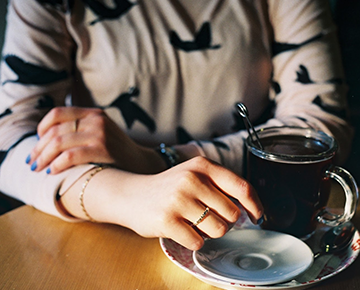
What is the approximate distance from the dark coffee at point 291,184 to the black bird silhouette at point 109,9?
500mm

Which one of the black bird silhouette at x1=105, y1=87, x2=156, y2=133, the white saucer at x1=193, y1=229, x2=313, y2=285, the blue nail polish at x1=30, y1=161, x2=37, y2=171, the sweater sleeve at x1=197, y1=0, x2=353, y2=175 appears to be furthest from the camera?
the black bird silhouette at x1=105, y1=87, x2=156, y2=133

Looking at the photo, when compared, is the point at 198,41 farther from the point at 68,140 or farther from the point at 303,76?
the point at 68,140

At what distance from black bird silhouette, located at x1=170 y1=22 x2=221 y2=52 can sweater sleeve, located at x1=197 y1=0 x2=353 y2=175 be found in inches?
6.1

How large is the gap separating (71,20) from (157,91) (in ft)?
0.77

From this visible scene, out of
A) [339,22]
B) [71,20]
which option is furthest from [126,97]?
[339,22]

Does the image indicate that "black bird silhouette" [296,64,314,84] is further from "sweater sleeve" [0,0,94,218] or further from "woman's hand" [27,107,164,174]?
"sweater sleeve" [0,0,94,218]

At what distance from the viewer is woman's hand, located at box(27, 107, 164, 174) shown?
0.61m

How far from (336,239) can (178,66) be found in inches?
20.8

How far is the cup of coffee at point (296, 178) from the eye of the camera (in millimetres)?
464

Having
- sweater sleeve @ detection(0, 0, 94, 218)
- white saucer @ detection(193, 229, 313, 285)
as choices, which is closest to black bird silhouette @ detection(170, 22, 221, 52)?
sweater sleeve @ detection(0, 0, 94, 218)

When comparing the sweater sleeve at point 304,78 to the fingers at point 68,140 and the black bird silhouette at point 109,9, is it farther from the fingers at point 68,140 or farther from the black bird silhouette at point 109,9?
the black bird silhouette at point 109,9

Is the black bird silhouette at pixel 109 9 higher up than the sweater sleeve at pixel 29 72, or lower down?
higher up

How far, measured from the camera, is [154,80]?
87 cm

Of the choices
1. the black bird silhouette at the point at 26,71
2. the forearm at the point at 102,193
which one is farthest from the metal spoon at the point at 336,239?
the black bird silhouette at the point at 26,71
